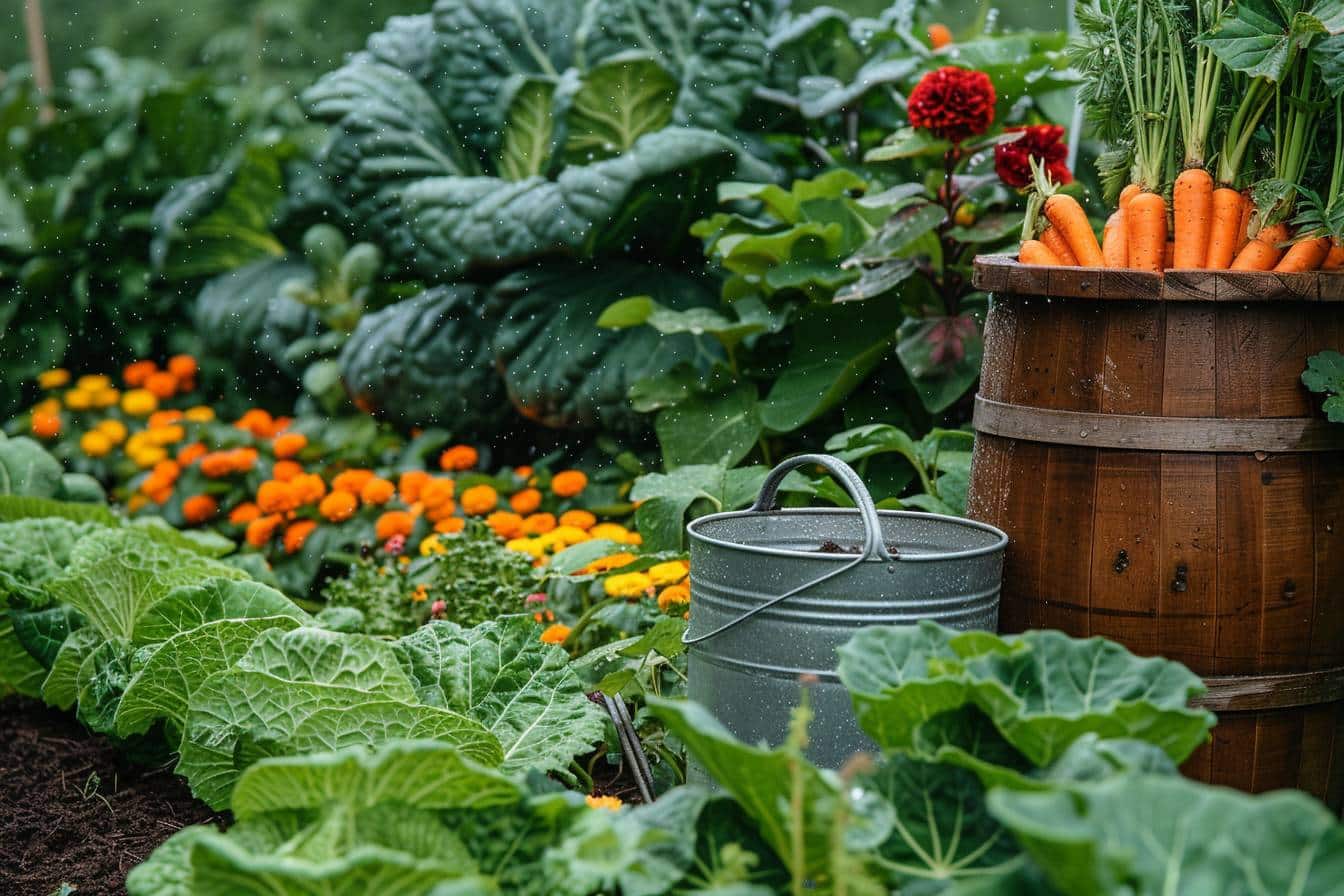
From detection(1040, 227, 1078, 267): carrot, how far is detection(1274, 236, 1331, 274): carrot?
0.30 metres

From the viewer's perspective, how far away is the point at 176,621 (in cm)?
233

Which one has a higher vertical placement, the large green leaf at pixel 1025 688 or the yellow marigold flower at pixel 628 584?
the large green leaf at pixel 1025 688

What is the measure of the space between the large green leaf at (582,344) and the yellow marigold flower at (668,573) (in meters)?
1.09

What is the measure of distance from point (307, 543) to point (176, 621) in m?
1.38

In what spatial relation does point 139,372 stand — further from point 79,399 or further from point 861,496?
point 861,496

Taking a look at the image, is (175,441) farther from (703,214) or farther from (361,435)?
(703,214)

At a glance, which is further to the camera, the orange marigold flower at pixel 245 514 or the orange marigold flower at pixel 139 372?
the orange marigold flower at pixel 139 372

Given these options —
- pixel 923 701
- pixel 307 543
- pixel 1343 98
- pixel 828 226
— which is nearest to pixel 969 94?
pixel 828 226

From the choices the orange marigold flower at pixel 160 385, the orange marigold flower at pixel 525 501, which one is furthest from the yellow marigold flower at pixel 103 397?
the orange marigold flower at pixel 525 501

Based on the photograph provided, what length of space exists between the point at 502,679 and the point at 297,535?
1729mm

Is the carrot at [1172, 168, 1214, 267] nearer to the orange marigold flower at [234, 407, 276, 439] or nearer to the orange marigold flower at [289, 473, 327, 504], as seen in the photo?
the orange marigold flower at [289, 473, 327, 504]

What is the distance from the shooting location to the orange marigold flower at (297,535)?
368cm

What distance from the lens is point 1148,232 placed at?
2.03 m

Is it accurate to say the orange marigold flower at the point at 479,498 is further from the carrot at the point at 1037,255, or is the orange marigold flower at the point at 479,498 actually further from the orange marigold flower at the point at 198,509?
the carrot at the point at 1037,255
